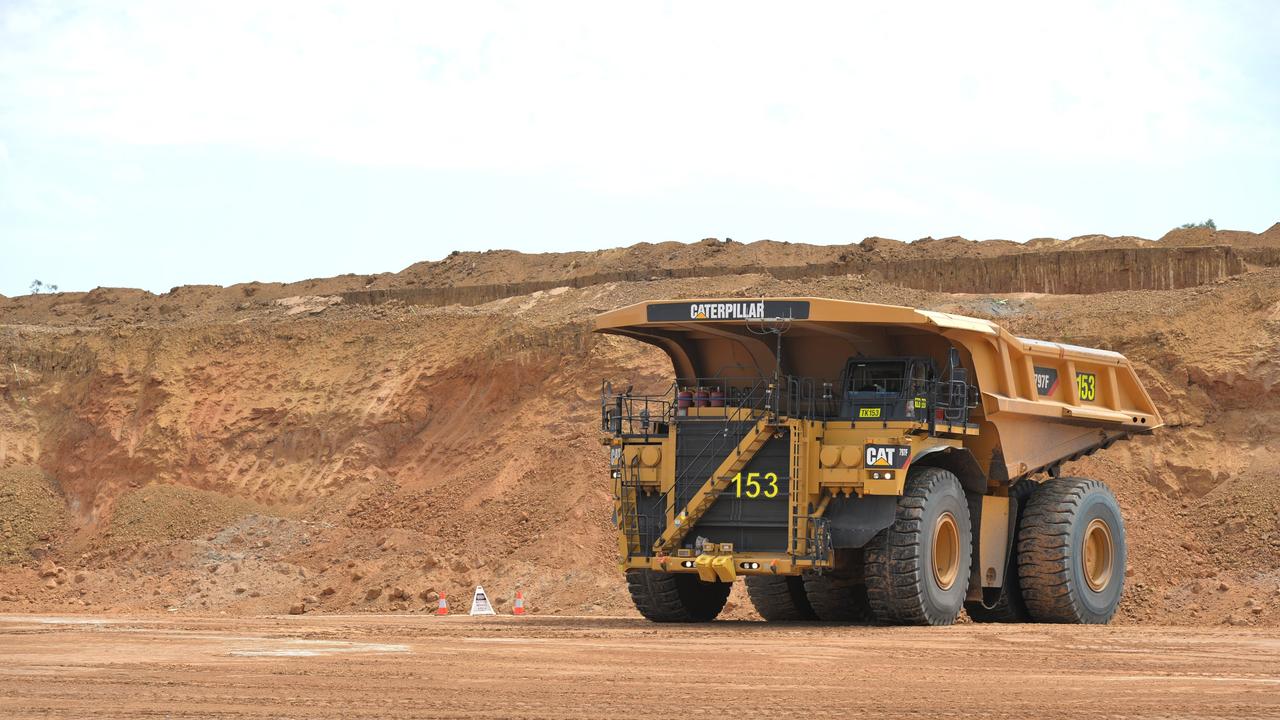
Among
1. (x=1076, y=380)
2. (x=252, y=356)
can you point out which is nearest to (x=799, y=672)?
(x=1076, y=380)

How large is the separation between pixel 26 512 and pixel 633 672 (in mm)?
24387

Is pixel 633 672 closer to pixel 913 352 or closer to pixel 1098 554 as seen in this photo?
pixel 913 352

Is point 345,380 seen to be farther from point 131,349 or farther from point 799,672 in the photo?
point 799,672

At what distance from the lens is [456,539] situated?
27328 mm

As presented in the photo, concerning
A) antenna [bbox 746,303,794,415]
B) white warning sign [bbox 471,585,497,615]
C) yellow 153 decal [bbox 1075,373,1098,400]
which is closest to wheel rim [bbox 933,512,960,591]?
antenna [bbox 746,303,794,415]

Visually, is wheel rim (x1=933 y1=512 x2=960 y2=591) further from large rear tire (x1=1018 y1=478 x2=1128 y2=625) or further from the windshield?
large rear tire (x1=1018 y1=478 x2=1128 y2=625)

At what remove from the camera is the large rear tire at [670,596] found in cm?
1827

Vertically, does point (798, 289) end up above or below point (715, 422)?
above

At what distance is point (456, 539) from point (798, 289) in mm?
10618

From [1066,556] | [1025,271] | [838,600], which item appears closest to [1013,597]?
[1066,556]

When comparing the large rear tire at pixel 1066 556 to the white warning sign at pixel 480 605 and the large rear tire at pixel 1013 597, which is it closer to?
the large rear tire at pixel 1013 597

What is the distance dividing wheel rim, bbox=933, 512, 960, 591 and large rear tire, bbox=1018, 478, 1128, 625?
1.93m

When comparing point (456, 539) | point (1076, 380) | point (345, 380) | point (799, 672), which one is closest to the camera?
point (799, 672)

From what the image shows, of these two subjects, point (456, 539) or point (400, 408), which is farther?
point (400, 408)
